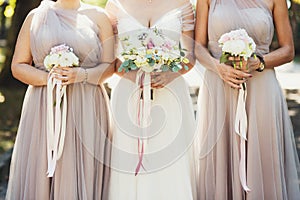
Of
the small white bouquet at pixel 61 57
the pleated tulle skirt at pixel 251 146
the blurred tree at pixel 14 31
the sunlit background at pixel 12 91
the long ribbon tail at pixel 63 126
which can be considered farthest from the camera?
the blurred tree at pixel 14 31

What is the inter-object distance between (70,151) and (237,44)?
1740 mm

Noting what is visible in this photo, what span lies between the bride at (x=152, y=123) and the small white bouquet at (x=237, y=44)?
17.2 inches

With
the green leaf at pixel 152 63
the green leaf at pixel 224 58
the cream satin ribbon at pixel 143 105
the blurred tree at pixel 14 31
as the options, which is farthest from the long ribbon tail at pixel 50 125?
the blurred tree at pixel 14 31

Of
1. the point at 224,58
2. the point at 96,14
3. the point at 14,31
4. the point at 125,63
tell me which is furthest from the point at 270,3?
the point at 14,31

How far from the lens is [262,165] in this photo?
18.9 ft

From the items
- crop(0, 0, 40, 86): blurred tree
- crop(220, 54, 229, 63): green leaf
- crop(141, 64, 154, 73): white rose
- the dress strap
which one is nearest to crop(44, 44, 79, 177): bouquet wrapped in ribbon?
crop(141, 64, 154, 73): white rose

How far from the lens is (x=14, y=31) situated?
625 inches

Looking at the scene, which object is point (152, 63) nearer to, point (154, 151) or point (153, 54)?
point (153, 54)

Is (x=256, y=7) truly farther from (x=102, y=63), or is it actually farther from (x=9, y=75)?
(x=9, y=75)

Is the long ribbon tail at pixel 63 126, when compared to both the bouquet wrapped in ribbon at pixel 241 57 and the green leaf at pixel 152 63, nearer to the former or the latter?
the green leaf at pixel 152 63

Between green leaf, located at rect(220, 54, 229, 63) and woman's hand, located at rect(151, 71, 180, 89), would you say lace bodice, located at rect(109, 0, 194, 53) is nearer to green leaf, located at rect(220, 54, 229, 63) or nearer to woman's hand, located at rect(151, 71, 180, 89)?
woman's hand, located at rect(151, 71, 180, 89)

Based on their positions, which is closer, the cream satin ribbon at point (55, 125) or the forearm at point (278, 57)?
→ the cream satin ribbon at point (55, 125)

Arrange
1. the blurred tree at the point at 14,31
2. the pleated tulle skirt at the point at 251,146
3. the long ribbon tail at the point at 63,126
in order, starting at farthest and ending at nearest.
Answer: the blurred tree at the point at 14,31 → the pleated tulle skirt at the point at 251,146 → the long ribbon tail at the point at 63,126
